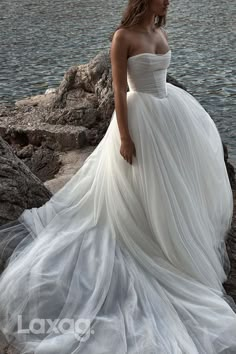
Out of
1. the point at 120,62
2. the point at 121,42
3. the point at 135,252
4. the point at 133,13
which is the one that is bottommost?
the point at 135,252

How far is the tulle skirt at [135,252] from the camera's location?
116 inches

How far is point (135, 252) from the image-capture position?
3.48 meters

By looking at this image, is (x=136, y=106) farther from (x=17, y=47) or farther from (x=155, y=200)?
(x=17, y=47)

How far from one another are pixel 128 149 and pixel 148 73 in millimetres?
499

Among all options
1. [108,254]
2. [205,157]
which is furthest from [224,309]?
[205,157]

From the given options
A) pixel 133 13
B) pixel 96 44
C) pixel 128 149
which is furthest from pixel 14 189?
pixel 96 44

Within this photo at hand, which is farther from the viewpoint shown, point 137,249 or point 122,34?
point 137,249

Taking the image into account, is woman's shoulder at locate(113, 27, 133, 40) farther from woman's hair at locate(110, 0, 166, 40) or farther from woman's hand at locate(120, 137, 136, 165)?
woman's hand at locate(120, 137, 136, 165)

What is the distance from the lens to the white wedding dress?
116 inches

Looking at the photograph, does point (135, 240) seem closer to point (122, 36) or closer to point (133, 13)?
point (122, 36)

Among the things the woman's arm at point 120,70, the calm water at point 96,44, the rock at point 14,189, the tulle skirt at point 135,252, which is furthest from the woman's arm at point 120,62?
the calm water at point 96,44

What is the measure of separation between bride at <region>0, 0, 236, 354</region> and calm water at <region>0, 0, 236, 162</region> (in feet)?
12.9

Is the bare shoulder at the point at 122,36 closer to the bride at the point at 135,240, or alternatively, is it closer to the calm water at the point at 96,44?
the bride at the point at 135,240

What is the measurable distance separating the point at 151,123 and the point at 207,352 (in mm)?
1449
